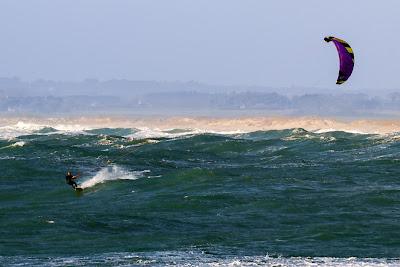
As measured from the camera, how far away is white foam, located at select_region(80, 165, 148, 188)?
43000mm

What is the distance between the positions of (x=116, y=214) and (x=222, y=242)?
624 centimetres

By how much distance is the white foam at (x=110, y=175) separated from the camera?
43.0 m

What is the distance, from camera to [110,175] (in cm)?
4562

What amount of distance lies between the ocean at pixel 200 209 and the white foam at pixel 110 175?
0.18 ft

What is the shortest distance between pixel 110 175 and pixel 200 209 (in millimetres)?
11329

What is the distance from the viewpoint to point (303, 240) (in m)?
28.8

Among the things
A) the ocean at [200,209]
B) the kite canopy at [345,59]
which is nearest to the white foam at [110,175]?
the ocean at [200,209]

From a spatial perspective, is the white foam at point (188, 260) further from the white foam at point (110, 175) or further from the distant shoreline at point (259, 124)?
the distant shoreline at point (259, 124)

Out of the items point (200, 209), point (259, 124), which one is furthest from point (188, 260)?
point (259, 124)

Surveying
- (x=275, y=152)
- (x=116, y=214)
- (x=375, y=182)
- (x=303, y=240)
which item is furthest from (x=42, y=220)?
(x=275, y=152)

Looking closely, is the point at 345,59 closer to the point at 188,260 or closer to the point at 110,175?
the point at 188,260

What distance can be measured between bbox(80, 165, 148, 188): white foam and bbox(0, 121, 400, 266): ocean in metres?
0.06

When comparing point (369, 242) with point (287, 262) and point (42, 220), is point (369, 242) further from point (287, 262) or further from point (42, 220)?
point (42, 220)

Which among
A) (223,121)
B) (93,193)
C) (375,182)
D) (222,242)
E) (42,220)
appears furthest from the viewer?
(223,121)
